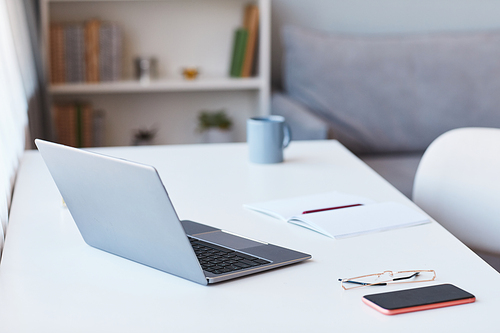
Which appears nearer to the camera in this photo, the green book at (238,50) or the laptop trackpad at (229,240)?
the laptop trackpad at (229,240)

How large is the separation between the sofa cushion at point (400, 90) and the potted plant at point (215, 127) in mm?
521

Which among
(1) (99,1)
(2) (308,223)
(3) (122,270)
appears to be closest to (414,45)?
(1) (99,1)

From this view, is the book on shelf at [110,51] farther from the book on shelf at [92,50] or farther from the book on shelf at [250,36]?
the book on shelf at [250,36]

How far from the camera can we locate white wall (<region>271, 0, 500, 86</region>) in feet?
9.13

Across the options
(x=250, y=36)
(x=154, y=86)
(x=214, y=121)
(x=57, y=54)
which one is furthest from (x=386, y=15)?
(x=57, y=54)

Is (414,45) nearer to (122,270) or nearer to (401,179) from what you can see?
(401,179)

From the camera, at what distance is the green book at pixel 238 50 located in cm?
263

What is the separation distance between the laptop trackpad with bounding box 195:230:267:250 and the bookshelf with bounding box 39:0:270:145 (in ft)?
6.05

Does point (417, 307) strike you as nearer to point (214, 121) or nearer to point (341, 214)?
point (341, 214)

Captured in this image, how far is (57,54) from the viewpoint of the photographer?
2.54 m

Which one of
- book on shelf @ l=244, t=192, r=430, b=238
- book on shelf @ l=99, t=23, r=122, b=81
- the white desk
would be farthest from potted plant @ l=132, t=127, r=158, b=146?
book on shelf @ l=244, t=192, r=430, b=238

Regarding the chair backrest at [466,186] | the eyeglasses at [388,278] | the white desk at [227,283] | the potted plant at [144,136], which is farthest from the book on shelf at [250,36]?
the eyeglasses at [388,278]

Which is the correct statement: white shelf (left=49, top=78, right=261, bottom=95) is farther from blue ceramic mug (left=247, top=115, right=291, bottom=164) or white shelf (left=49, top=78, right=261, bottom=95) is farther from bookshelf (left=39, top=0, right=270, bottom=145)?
blue ceramic mug (left=247, top=115, right=291, bottom=164)

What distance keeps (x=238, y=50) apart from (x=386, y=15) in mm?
757
